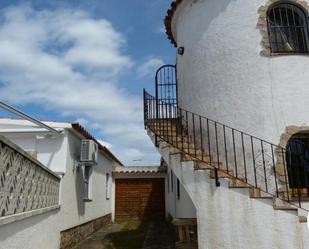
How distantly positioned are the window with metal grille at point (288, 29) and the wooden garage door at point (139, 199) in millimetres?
12159

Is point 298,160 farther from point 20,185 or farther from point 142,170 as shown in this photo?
point 142,170

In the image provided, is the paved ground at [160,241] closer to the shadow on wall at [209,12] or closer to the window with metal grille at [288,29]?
the shadow on wall at [209,12]

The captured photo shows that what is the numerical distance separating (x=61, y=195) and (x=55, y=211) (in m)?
0.60

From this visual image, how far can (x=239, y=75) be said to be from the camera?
8.15 meters

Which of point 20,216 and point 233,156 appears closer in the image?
point 20,216

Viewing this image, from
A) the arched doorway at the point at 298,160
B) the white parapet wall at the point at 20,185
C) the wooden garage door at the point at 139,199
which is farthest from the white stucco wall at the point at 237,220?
the wooden garage door at the point at 139,199

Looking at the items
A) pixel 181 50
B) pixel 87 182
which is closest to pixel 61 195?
pixel 87 182

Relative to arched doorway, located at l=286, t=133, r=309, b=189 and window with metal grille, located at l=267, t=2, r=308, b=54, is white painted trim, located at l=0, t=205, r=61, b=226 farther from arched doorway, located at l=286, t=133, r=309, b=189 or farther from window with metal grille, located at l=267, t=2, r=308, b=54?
window with metal grille, located at l=267, t=2, r=308, b=54

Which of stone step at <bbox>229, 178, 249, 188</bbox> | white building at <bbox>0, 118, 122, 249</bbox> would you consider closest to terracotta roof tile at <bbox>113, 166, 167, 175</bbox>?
white building at <bbox>0, 118, 122, 249</bbox>

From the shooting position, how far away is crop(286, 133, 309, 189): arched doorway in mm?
7523

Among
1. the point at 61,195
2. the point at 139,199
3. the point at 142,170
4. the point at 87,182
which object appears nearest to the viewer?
the point at 61,195

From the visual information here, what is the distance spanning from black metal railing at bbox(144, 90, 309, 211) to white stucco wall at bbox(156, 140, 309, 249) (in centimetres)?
57

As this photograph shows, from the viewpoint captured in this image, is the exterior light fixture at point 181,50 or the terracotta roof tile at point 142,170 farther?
the terracotta roof tile at point 142,170

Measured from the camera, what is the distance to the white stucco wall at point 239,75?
24.9 feet
